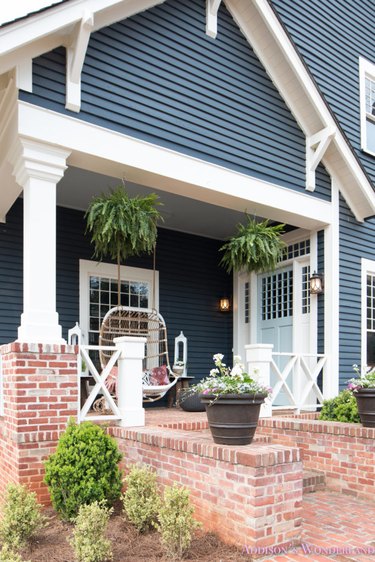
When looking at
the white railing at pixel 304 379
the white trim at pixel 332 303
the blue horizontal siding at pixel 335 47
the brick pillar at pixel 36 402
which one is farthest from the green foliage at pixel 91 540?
the blue horizontal siding at pixel 335 47

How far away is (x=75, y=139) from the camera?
15.9ft

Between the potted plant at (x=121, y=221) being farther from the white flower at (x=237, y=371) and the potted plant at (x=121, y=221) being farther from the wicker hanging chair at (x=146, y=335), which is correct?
the white flower at (x=237, y=371)

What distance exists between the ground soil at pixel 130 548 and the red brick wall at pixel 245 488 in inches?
4.3

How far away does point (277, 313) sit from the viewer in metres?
8.06

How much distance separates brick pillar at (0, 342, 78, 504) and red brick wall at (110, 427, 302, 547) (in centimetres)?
114

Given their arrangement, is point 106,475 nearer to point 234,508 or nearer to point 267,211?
point 234,508

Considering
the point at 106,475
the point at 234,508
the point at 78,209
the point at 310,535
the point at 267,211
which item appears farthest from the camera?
the point at 78,209

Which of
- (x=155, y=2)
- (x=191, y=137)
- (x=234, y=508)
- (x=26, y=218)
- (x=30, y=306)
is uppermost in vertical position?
(x=155, y=2)

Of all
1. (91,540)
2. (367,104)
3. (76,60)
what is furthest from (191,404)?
(367,104)

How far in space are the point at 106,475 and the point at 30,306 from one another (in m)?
1.56

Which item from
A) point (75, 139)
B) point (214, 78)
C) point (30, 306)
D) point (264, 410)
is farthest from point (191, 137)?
point (264, 410)

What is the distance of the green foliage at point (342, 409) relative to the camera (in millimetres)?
5730

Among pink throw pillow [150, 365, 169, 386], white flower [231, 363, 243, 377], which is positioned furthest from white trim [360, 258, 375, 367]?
white flower [231, 363, 243, 377]

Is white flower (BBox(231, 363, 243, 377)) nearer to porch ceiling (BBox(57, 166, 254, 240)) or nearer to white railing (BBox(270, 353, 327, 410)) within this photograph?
white railing (BBox(270, 353, 327, 410))
